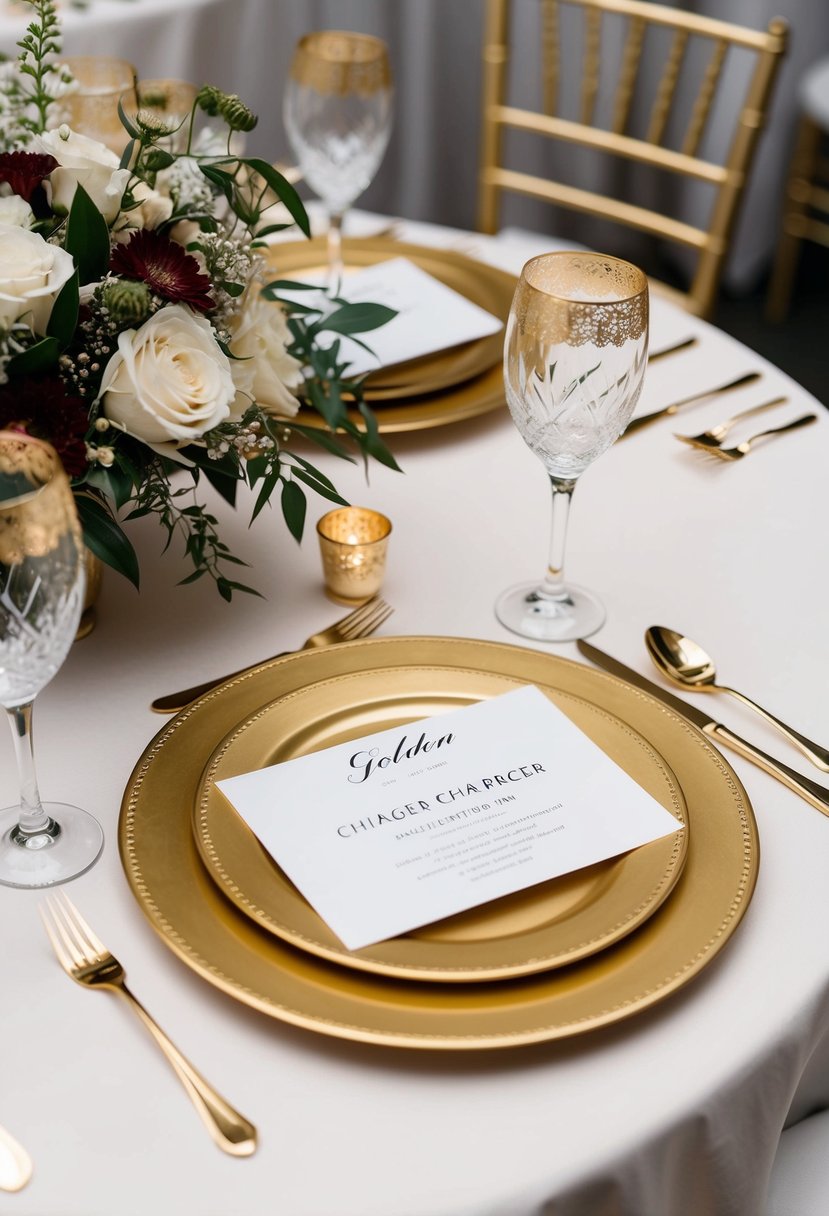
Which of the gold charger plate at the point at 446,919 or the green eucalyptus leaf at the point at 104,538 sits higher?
the green eucalyptus leaf at the point at 104,538

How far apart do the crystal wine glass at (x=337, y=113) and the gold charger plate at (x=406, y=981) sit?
730 millimetres

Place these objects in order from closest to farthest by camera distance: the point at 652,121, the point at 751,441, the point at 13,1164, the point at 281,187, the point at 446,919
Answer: the point at 13,1164, the point at 446,919, the point at 281,187, the point at 751,441, the point at 652,121

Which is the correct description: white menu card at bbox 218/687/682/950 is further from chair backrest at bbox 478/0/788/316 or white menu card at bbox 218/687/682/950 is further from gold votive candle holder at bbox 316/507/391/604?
chair backrest at bbox 478/0/788/316

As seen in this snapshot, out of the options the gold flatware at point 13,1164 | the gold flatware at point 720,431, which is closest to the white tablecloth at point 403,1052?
the gold flatware at point 13,1164

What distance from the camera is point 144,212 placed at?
85 cm

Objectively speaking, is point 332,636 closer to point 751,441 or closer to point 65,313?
point 65,313

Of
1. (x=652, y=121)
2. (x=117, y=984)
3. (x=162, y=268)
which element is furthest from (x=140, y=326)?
(x=652, y=121)

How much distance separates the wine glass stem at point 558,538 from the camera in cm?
94

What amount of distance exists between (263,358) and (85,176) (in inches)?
6.5

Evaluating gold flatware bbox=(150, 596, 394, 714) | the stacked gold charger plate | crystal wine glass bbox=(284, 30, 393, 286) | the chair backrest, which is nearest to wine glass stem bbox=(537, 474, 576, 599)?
gold flatware bbox=(150, 596, 394, 714)

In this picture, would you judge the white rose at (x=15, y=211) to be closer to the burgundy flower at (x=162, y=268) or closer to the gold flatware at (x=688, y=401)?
the burgundy flower at (x=162, y=268)

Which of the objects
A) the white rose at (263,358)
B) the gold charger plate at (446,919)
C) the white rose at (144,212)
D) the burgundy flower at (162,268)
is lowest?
the gold charger plate at (446,919)

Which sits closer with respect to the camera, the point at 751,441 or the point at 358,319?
the point at 358,319

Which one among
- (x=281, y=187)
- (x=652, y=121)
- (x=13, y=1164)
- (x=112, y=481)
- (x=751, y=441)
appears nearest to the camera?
(x=13, y=1164)
